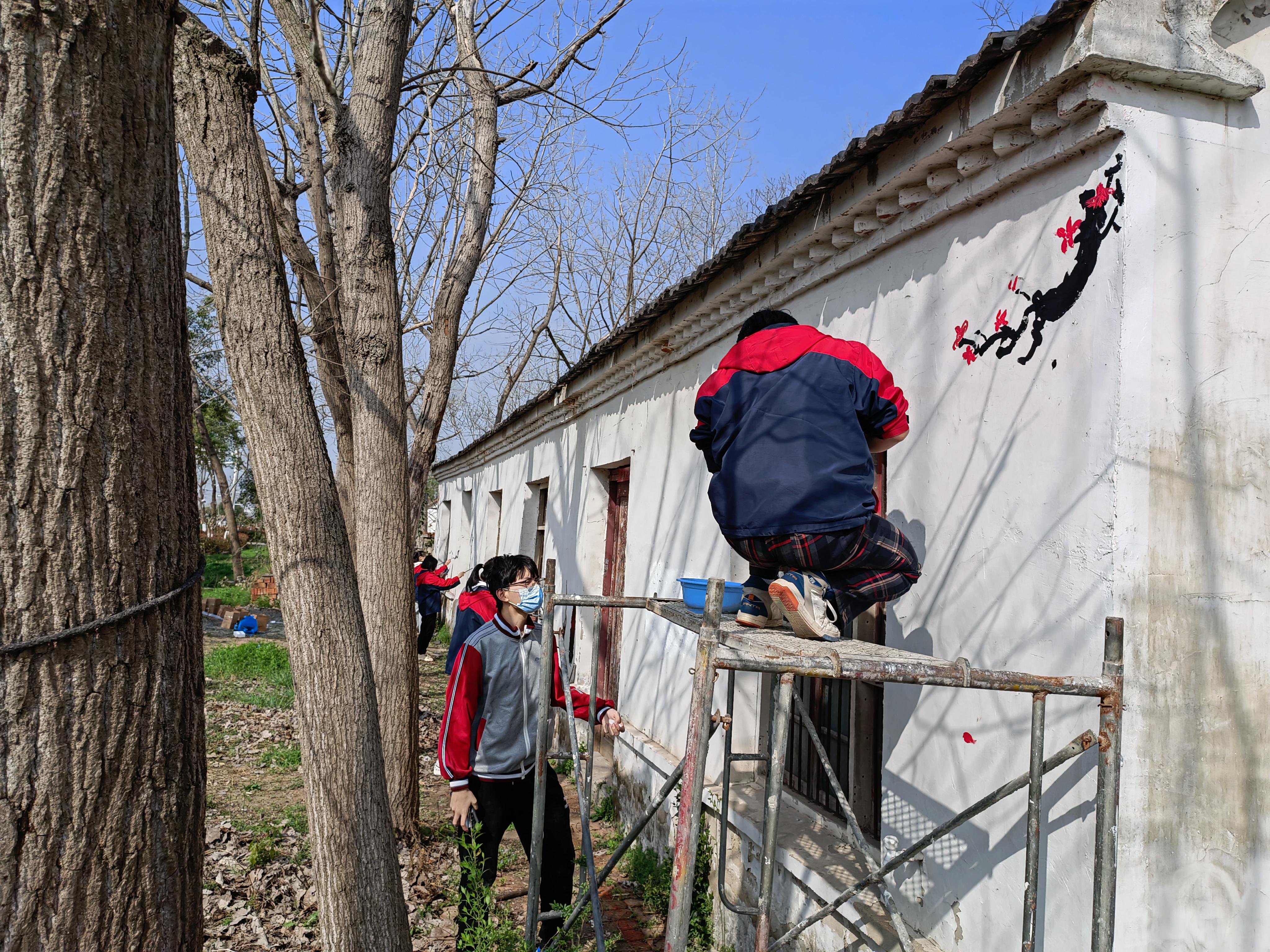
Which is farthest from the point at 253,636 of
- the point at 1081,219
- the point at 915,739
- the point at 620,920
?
the point at 1081,219

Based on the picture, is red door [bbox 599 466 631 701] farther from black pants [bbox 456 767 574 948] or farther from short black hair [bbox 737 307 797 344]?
short black hair [bbox 737 307 797 344]

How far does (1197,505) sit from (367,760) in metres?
3.19

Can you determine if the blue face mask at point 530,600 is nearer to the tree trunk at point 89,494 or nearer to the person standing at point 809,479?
the person standing at point 809,479

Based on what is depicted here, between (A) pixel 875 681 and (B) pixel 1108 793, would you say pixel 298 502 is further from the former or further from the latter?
(B) pixel 1108 793

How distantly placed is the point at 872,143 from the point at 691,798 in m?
2.75

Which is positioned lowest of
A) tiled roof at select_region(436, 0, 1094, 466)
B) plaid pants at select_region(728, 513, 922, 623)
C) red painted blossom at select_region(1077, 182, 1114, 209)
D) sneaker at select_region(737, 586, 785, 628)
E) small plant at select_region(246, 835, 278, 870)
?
small plant at select_region(246, 835, 278, 870)

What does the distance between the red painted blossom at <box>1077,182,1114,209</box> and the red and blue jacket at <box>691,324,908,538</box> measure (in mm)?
824

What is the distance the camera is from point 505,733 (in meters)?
4.12

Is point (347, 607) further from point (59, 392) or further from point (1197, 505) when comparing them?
point (1197, 505)

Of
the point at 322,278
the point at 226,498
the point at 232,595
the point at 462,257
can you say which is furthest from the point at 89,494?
the point at 226,498

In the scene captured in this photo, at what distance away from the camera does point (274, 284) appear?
3.37 m

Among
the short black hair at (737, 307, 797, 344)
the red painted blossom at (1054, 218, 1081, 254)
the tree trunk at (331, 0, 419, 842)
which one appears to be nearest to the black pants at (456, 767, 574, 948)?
the tree trunk at (331, 0, 419, 842)

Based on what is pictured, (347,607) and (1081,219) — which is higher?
(1081,219)

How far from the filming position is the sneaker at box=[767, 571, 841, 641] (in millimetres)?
2711
